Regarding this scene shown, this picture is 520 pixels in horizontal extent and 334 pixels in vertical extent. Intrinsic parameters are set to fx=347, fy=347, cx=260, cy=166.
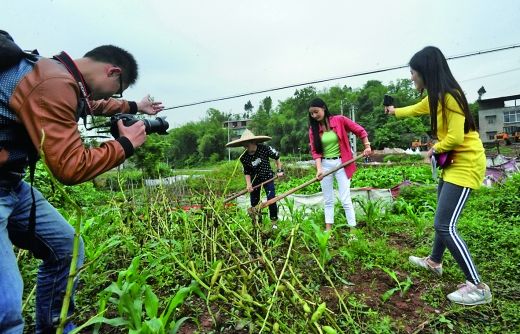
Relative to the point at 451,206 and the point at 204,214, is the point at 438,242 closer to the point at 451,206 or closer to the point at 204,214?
the point at 451,206

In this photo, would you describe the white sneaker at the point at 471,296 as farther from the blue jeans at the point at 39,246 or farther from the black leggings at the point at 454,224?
the blue jeans at the point at 39,246

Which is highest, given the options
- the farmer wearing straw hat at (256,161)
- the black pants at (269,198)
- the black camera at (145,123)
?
the black camera at (145,123)

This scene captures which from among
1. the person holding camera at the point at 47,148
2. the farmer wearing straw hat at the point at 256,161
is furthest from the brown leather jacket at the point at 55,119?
the farmer wearing straw hat at the point at 256,161

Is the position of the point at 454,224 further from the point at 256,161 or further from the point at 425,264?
the point at 256,161

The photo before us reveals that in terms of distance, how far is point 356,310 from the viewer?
6.95 feet

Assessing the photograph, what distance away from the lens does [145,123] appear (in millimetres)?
1996

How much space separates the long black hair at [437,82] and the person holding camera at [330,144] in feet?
Result: 5.95

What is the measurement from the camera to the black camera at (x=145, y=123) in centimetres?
181

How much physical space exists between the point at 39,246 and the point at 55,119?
0.74 metres

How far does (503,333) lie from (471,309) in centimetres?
28

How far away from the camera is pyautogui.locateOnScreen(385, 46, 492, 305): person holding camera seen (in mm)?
2363

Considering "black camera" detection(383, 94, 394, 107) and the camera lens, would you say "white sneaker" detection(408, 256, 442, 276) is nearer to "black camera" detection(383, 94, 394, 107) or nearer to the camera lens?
"black camera" detection(383, 94, 394, 107)

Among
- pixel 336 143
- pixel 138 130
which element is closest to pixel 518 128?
pixel 336 143

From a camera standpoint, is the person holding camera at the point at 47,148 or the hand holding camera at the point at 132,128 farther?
the hand holding camera at the point at 132,128
